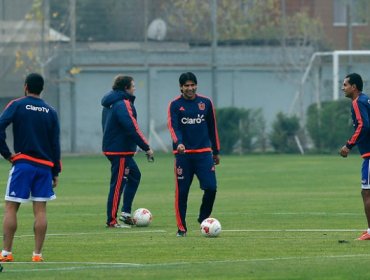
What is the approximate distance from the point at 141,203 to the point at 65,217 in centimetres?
342

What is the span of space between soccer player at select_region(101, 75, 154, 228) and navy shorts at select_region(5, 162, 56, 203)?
519cm

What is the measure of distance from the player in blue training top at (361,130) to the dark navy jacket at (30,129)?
410 cm

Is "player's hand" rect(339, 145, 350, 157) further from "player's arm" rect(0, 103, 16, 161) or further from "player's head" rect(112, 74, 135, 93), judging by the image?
"player's arm" rect(0, 103, 16, 161)

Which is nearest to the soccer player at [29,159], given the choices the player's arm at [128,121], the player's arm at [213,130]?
the player's arm at [213,130]

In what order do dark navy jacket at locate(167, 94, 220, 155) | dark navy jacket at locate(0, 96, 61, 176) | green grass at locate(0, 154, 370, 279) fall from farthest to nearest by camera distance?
dark navy jacket at locate(167, 94, 220, 155)
dark navy jacket at locate(0, 96, 61, 176)
green grass at locate(0, 154, 370, 279)

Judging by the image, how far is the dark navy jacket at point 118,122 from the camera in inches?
758

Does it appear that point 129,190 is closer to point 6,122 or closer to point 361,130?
point 361,130

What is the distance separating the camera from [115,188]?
19.4m

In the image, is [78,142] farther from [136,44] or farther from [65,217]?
[65,217]

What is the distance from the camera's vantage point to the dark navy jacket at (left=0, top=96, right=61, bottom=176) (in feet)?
45.7

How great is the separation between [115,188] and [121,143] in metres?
0.69

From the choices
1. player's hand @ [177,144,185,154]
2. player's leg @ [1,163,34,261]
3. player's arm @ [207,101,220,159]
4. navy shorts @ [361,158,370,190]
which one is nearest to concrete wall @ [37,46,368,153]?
player's arm @ [207,101,220,159]

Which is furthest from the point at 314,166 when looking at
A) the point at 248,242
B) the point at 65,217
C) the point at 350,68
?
the point at 248,242

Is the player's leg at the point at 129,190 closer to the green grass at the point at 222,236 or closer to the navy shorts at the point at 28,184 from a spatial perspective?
the green grass at the point at 222,236
